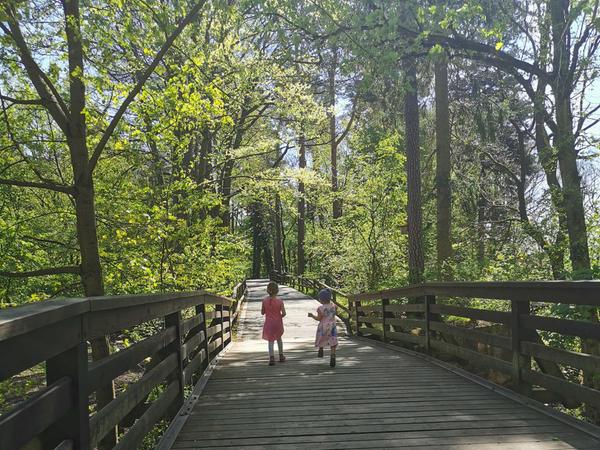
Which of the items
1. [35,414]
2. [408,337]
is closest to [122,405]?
[35,414]

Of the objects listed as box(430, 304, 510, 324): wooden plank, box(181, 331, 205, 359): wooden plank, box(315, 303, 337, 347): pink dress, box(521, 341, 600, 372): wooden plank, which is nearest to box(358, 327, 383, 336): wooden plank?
box(315, 303, 337, 347): pink dress

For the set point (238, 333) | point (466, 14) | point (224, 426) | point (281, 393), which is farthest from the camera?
point (238, 333)

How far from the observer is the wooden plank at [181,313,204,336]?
5.36 m

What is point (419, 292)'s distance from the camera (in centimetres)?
753

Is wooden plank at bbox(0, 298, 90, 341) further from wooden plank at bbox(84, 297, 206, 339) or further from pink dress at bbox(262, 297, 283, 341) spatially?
pink dress at bbox(262, 297, 283, 341)

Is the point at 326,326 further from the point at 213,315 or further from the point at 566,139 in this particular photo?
the point at 566,139

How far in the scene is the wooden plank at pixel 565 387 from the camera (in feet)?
12.4

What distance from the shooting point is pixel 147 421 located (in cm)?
370

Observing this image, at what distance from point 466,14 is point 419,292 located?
4219mm

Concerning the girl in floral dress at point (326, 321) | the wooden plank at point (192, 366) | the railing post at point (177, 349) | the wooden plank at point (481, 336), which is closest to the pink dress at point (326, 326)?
the girl in floral dress at point (326, 321)

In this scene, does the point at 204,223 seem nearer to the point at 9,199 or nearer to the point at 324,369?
the point at 9,199

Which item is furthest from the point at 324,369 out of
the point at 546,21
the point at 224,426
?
the point at 546,21

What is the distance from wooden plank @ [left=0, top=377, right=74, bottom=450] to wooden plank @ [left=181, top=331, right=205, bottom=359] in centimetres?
281

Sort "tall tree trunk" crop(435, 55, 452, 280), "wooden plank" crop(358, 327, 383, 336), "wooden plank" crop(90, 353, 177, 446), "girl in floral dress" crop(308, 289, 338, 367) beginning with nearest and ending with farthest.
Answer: "wooden plank" crop(90, 353, 177, 446) < "girl in floral dress" crop(308, 289, 338, 367) < "wooden plank" crop(358, 327, 383, 336) < "tall tree trunk" crop(435, 55, 452, 280)
